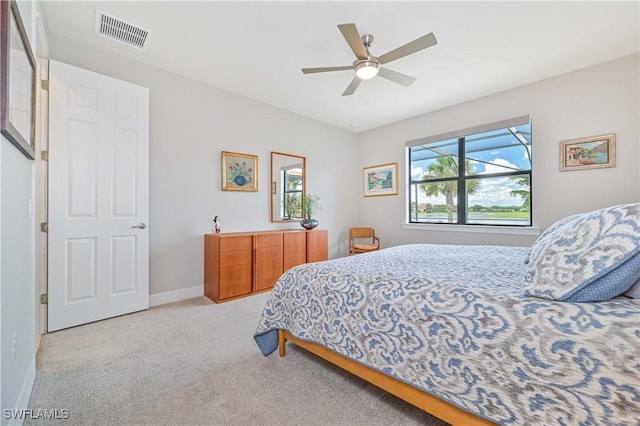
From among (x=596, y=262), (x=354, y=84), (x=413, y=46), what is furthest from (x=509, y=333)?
(x=354, y=84)

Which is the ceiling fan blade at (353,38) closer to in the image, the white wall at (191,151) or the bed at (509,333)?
the bed at (509,333)

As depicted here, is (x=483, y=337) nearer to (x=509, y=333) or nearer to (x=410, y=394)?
(x=509, y=333)

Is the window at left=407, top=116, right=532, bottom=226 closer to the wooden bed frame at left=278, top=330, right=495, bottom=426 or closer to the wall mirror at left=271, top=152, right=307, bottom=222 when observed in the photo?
the wall mirror at left=271, top=152, right=307, bottom=222

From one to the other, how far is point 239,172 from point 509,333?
3.31 m

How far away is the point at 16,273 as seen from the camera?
131 cm

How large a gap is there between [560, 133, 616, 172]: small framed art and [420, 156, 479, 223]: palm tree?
3.30 feet

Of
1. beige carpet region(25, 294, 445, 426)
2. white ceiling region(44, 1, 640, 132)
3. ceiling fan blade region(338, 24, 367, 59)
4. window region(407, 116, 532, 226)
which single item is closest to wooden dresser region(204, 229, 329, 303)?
beige carpet region(25, 294, 445, 426)

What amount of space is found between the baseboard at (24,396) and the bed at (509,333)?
4.61ft

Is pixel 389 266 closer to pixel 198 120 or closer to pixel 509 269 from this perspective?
pixel 509 269

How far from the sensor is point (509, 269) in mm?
1610

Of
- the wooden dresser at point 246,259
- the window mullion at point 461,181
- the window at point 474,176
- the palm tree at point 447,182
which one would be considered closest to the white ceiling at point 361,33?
the window at point 474,176

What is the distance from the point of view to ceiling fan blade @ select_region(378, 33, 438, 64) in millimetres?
1938

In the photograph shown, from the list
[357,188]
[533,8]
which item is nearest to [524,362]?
[533,8]

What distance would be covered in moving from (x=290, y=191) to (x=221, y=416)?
3.14m
